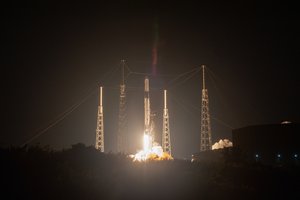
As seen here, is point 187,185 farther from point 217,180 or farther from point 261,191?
point 261,191

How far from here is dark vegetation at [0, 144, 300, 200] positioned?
18.3 m

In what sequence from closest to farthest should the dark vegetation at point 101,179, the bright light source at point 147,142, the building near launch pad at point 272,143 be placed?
the dark vegetation at point 101,179 < the building near launch pad at point 272,143 < the bright light source at point 147,142

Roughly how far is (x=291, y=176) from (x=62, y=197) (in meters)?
25.0

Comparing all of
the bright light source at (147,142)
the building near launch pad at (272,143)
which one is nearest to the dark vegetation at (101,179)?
the building near launch pad at (272,143)

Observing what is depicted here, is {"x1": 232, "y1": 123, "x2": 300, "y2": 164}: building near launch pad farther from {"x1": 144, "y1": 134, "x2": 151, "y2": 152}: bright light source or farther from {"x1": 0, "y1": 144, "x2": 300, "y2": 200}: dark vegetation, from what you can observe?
{"x1": 0, "y1": 144, "x2": 300, "y2": 200}: dark vegetation

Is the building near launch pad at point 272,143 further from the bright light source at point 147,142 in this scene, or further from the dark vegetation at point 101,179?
the dark vegetation at point 101,179

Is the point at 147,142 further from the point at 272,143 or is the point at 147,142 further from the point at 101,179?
the point at 101,179

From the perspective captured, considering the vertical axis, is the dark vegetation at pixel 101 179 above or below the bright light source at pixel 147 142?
below

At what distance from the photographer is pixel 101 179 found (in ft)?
70.2

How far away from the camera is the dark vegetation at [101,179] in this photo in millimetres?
18297

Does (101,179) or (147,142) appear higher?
(147,142)

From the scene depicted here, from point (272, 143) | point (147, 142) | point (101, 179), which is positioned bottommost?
point (101, 179)

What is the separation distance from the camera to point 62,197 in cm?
1772

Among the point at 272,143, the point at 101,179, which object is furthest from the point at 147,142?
the point at 101,179
